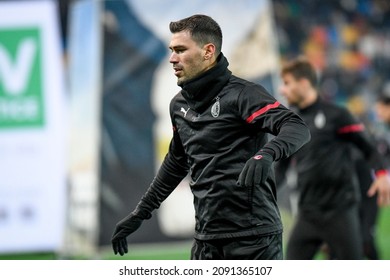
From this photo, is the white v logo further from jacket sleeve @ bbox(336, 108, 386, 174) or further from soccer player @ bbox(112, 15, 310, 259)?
soccer player @ bbox(112, 15, 310, 259)

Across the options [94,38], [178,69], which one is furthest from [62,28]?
[178,69]

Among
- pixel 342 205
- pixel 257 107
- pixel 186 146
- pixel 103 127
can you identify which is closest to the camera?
pixel 257 107

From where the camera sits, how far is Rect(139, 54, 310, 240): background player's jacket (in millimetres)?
3803

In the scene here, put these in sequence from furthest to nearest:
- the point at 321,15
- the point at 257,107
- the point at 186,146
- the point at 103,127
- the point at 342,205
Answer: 1. the point at 321,15
2. the point at 103,127
3. the point at 342,205
4. the point at 186,146
5. the point at 257,107

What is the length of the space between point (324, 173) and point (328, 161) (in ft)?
0.31

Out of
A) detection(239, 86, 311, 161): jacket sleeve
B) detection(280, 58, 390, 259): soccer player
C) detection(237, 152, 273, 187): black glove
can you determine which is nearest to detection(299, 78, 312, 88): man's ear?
detection(280, 58, 390, 259): soccer player

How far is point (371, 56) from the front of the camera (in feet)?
41.3

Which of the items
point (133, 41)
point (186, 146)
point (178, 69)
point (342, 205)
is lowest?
point (342, 205)

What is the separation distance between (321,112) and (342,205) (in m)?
0.69

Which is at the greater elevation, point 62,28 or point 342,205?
point 62,28

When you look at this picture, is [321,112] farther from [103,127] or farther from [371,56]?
[371,56]

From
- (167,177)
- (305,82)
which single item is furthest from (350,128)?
(167,177)

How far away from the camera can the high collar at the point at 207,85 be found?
12.8 ft

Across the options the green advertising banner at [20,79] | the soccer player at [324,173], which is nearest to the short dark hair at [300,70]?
the soccer player at [324,173]
